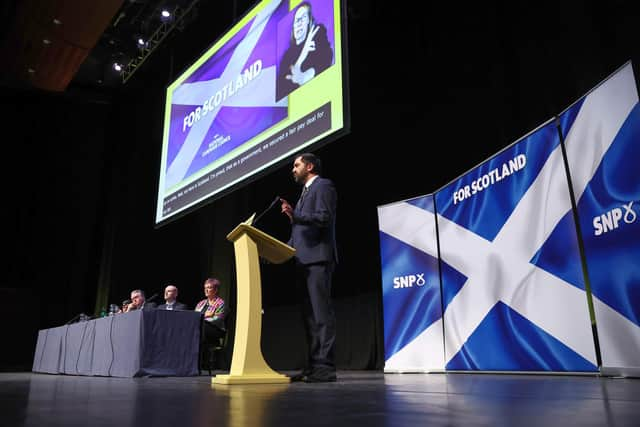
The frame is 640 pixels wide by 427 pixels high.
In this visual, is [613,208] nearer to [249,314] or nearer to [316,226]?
[316,226]

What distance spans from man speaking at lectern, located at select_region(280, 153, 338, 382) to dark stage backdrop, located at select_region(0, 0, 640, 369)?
5.64ft

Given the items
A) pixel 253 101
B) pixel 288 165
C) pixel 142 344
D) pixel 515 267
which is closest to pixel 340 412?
pixel 515 267

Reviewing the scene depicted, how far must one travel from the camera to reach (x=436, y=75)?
4016mm

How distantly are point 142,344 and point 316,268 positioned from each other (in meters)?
1.67

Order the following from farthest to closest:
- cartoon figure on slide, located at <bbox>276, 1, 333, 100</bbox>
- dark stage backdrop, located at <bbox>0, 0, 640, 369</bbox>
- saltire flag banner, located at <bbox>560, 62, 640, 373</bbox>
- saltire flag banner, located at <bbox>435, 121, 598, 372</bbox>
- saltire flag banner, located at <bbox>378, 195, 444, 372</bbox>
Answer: saltire flag banner, located at <bbox>378, 195, 444, 372</bbox> < cartoon figure on slide, located at <bbox>276, 1, 333, 100</bbox> < dark stage backdrop, located at <bbox>0, 0, 640, 369</bbox> < saltire flag banner, located at <bbox>435, 121, 598, 372</bbox> < saltire flag banner, located at <bbox>560, 62, 640, 373</bbox>

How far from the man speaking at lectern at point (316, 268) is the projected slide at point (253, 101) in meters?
0.89

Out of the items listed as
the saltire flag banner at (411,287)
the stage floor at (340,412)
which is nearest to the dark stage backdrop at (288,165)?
the saltire flag banner at (411,287)

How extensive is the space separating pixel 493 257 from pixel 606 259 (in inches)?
35.2

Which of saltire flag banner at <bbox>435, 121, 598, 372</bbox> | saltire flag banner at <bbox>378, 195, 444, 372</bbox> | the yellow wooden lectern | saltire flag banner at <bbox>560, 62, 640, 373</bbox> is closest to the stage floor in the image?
the yellow wooden lectern

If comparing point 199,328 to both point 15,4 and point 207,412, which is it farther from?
point 15,4

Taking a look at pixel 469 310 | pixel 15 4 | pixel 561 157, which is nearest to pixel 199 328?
pixel 469 310

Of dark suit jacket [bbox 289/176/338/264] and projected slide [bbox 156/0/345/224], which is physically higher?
projected slide [bbox 156/0/345/224]

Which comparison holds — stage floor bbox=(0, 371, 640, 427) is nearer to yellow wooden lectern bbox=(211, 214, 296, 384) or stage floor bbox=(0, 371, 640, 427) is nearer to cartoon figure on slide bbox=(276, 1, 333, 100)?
yellow wooden lectern bbox=(211, 214, 296, 384)

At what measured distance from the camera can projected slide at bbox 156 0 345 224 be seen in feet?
10.9
